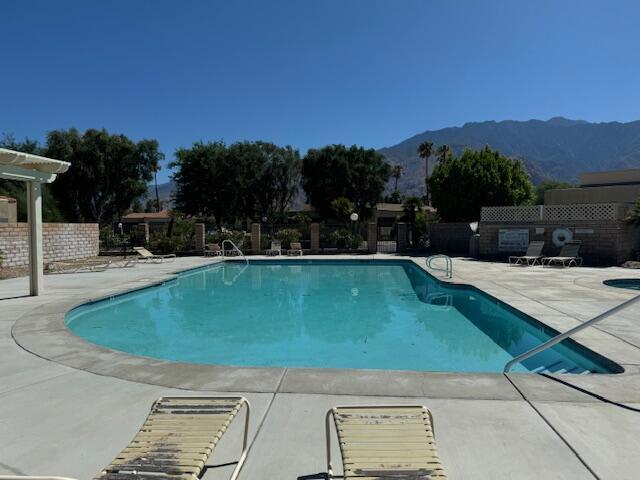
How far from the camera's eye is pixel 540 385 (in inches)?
180

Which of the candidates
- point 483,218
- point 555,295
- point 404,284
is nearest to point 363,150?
point 483,218

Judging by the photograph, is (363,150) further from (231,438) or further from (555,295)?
(231,438)

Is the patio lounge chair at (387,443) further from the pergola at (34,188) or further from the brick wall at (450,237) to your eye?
the brick wall at (450,237)

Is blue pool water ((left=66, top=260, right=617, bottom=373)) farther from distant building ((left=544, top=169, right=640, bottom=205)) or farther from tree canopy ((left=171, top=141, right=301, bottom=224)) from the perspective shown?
distant building ((left=544, top=169, right=640, bottom=205))

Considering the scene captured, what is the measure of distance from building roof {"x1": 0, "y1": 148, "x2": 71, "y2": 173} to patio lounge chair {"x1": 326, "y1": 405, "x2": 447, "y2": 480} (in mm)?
7990

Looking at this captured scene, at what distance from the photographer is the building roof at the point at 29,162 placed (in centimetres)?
826

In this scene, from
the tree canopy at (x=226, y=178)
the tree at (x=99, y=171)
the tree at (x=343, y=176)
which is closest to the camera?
the tree at (x=99, y=171)

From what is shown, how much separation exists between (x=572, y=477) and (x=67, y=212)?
39.1 metres

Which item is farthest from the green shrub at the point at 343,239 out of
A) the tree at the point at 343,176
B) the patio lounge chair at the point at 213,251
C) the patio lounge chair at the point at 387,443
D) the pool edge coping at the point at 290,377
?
the patio lounge chair at the point at 387,443

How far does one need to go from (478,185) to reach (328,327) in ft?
67.5

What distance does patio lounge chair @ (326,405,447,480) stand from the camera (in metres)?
2.29

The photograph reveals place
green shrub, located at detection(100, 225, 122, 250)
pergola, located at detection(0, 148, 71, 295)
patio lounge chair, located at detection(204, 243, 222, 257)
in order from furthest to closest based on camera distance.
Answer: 1. green shrub, located at detection(100, 225, 122, 250)
2. patio lounge chair, located at detection(204, 243, 222, 257)
3. pergola, located at detection(0, 148, 71, 295)

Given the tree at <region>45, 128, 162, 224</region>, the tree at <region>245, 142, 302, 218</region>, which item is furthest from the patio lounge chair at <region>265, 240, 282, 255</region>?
the tree at <region>45, 128, 162, 224</region>

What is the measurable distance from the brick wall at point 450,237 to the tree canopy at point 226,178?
1797cm
